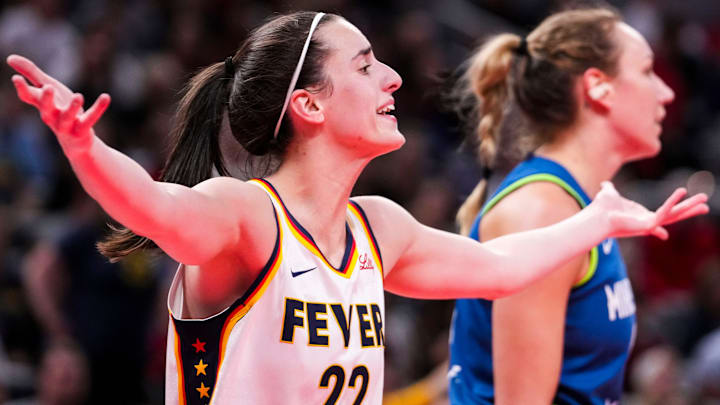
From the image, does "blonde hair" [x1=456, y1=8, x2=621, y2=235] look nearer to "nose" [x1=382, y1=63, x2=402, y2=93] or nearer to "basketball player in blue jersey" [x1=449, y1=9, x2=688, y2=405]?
"basketball player in blue jersey" [x1=449, y1=9, x2=688, y2=405]

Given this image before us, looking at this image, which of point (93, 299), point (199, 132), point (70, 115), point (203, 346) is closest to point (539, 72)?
point (199, 132)

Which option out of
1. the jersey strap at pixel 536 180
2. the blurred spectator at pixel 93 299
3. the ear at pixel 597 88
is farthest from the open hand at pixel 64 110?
the blurred spectator at pixel 93 299

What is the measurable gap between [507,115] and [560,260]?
105cm

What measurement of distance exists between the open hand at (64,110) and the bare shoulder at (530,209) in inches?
70.8

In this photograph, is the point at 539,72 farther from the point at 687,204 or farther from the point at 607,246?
the point at 687,204

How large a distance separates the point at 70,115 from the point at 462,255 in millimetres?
1350

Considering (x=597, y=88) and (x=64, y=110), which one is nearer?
(x=64, y=110)

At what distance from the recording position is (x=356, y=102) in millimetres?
2770

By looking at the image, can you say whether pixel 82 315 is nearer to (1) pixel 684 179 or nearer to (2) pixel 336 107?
(2) pixel 336 107

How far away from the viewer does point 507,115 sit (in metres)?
4.00

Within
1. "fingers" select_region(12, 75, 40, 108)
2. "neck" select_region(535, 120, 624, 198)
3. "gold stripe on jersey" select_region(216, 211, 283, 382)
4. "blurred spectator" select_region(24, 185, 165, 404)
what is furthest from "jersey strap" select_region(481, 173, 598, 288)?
"blurred spectator" select_region(24, 185, 165, 404)

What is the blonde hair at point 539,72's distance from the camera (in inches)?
151

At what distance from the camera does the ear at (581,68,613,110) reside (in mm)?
3799

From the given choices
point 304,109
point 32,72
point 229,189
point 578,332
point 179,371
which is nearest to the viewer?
point 32,72
